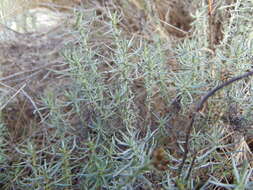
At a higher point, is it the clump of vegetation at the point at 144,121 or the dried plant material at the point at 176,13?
the dried plant material at the point at 176,13

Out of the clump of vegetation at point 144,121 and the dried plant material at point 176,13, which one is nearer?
the clump of vegetation at point 144,121

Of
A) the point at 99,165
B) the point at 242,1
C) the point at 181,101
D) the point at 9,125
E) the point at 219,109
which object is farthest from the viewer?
the point at 9,125

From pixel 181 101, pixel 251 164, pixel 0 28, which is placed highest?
pixel 0 28

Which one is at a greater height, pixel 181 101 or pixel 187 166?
pixel 181 101

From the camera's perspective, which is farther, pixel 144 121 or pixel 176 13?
pixel 176 13

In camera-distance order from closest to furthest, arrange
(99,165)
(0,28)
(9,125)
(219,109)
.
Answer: (99,165) → (219,109) → (9,125) → (0,28)

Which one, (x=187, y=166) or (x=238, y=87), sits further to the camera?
(x=238, y=87)

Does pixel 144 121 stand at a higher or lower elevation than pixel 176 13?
lower

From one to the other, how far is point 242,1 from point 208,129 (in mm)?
586

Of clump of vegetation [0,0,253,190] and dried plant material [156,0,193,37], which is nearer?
clump of vegetation [0,0,253,190]

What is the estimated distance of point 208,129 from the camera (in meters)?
1.14

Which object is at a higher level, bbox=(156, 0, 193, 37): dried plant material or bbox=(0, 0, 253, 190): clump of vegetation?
bbox=(156, 0, 193, 37): dried plant material

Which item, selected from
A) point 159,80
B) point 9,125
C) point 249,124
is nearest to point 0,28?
point 9,125

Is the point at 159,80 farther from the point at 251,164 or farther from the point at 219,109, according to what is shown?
the point at 251,164
